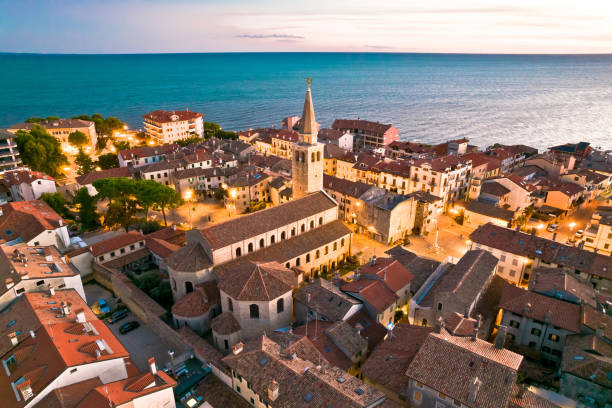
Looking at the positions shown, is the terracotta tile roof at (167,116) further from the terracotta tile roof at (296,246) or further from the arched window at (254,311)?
the arched window at (254,311)

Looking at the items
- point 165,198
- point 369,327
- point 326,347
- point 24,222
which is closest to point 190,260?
point 326,347

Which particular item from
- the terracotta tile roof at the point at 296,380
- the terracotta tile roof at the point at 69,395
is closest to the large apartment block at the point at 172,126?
the terracotta tile roof at the point at 69,395

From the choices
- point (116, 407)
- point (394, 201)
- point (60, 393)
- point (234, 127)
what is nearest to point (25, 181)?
point (60, 393)

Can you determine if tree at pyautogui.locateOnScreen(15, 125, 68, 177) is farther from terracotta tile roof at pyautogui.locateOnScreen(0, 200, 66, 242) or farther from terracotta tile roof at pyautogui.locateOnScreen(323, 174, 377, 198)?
terracotta tile roof at pyautogui.locateOnScreen(323, 174, 377, 198)

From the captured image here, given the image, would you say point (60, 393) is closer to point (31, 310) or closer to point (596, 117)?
point (31, 310)

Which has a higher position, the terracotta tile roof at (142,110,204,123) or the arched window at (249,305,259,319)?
the terracotta tile roof at (142,110,204,123)

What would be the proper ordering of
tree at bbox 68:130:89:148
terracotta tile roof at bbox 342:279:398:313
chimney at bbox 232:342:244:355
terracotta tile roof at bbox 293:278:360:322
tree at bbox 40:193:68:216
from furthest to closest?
tree at bbox 68:130:89:148 < tree at bbox 40:193:68:216 < terracotta tile roof at bbox 342:279:398:313 < terracotta tile roof at bbox 293:278:360:322 < chimney at bbox 232:342:244:355

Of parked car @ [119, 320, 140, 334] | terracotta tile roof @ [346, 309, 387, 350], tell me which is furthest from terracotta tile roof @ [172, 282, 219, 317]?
terracotta tile roof @ [346, 309, 387, 350]
